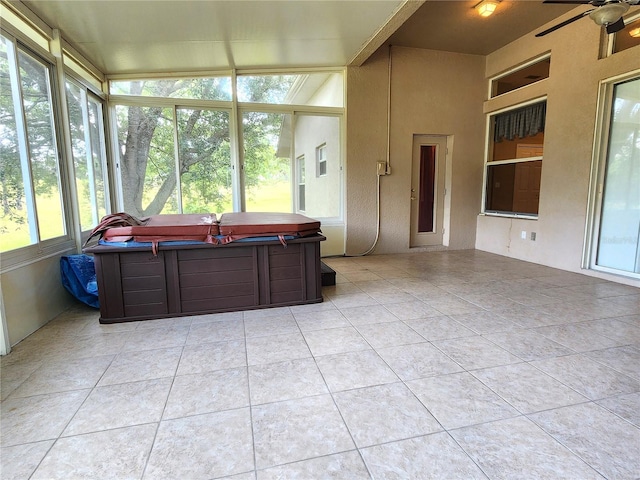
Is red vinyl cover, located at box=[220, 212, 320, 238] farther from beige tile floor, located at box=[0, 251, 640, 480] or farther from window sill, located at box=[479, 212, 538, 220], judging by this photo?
window sill, located at box=[479, 212, 538, 220]

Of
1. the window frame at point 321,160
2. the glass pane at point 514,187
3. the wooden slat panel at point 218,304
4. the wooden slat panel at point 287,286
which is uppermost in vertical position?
the window frame at point 321,160

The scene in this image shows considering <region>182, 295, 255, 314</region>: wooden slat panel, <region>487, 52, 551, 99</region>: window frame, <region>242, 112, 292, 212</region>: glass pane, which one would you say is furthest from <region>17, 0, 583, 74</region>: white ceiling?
<region>182, 295, 255, 314</region>: wooden slat panel

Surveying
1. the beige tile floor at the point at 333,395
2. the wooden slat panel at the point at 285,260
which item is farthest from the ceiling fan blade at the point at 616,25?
the wooden slat panel at the point at 285,260

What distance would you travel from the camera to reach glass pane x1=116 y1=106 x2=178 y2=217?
455cm

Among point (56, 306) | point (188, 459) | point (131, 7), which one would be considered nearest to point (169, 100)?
point (131, 7)

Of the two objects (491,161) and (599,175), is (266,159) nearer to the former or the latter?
(491,161)

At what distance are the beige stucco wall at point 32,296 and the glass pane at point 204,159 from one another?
210cm

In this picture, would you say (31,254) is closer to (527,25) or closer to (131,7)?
(131,7)

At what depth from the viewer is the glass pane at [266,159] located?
4953 mm

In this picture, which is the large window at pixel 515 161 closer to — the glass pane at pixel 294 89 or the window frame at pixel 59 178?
the glass pane at pixel 294 89

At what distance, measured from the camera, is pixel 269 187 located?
512 centimetres

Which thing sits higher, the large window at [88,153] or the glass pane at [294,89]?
the glass pane at [294,89]

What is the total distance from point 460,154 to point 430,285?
311cm

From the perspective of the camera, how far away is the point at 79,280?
2.99 metres
